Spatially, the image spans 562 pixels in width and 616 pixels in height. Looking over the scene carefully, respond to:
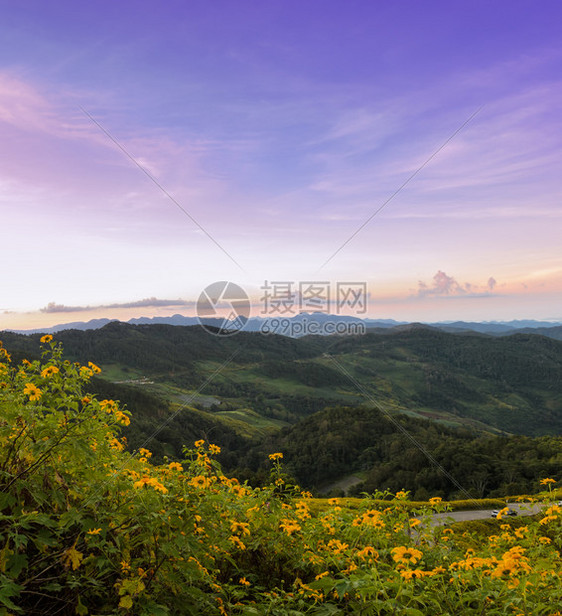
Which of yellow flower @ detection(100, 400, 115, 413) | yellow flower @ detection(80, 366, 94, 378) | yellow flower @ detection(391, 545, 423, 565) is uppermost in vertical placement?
yellow flower @ detection(80, 366, 94, 378)

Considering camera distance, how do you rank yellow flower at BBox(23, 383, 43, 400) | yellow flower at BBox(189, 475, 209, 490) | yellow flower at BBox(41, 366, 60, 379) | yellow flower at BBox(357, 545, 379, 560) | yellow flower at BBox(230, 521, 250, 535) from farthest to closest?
yellow flower at BBox(357, 545, 379, 560)
yellow flower at BBox(230, 521, 250, 535)
yellow flower at BBox(189, 475, 209, 490)
yellow flower at BBox(41, 366, 60, 379)
yellow flower at BBox(23, 383, 43, 400)

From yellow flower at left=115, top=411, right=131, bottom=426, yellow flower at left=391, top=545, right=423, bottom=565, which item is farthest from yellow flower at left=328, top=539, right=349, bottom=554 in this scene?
yellow flower at left=115, top=411, right=131, bottom=426

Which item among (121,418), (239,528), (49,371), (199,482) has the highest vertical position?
(49,371)

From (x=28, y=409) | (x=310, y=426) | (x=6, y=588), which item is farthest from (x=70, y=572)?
(x=310, y=426)

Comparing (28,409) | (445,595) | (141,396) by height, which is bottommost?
(141,396)

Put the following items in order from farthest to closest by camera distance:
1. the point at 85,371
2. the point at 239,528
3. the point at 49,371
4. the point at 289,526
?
the point at 289,526, the point at 239,528, the point at 85,371, the point at 49,371

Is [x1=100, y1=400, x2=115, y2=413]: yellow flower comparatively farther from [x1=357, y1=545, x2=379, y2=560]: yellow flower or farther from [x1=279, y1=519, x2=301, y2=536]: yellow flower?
[x1=357, y1=545, x2=379, y2=560]: yellow flower

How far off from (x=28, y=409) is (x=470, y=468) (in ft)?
315

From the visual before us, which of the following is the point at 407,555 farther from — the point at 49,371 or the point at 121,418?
the point at 49,371

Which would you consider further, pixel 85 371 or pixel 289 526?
pixel 289 526

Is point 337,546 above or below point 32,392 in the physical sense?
below

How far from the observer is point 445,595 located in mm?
3926

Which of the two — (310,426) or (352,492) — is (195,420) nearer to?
(310,426)

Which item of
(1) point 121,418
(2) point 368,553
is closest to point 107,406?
(1) point 121,418
